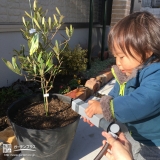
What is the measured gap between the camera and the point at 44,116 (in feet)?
6.02

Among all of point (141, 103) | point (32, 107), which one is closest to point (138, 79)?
point (141, 103)

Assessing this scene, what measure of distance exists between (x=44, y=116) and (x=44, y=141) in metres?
0.27

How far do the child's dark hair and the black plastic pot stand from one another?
2.53 ft

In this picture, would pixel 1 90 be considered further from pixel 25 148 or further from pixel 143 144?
pixel 143 144

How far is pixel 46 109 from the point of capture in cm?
186

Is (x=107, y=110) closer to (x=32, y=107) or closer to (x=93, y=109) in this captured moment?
(x=93, y=109)

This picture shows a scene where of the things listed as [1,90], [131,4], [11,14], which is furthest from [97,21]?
[1,90]

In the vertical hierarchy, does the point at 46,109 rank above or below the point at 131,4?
below

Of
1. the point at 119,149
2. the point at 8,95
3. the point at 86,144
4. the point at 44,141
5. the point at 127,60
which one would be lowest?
the point at 86,144

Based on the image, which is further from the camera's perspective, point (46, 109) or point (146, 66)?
point (46, 109)

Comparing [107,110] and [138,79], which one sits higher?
[138,79]

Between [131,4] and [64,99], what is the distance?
16.2 ft

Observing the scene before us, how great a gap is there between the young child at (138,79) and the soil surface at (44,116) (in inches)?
20.5

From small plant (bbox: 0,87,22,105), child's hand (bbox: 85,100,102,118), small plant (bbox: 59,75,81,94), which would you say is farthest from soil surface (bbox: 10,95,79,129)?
small plant (bbox: 59,75,81,94)
